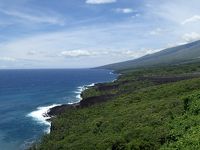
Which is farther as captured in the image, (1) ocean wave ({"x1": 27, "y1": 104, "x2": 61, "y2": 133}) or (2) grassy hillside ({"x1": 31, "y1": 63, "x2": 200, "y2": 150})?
(1) ocean wave ({"x1": 27, "y1": 104, "x2": 61, "y2": 133})

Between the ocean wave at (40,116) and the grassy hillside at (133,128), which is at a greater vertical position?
the grassy hillside at (133,128)

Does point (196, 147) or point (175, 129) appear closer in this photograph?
point (196, 147)

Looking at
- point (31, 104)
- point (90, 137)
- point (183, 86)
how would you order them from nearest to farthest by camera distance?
point (90, 137) < point (183, 86) < point (31, 104)

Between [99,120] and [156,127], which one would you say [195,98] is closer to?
[156,127]

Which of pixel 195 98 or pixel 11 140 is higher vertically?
pixel 195 98

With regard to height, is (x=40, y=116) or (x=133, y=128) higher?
(x=133, y=128)

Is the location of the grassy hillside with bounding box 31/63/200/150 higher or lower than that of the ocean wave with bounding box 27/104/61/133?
higher

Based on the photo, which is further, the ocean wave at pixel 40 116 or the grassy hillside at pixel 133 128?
the ocean wave at pixel 40 116

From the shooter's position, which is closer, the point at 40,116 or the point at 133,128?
the point at 133,128

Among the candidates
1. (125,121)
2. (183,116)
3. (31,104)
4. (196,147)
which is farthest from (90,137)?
(31,104)

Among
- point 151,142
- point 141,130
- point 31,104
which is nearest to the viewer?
point 151,142
